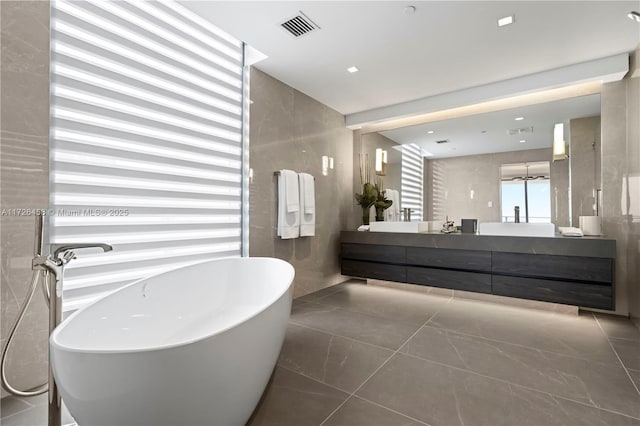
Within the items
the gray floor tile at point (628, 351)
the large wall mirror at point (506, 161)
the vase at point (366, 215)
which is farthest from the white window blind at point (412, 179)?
the gray floor tile at point (628, 351)

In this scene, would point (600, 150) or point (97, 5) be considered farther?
point (600, 150)

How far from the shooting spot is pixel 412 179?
4.33 m

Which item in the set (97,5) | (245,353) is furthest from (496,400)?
(97,5)

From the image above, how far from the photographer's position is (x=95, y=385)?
95 centimetres

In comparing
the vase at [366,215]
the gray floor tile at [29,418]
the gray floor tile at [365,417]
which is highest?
the vase at [366,215]

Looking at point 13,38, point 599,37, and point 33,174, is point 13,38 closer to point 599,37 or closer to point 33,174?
point 33,174

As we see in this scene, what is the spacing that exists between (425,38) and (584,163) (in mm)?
2117

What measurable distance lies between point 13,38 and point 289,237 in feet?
8.09

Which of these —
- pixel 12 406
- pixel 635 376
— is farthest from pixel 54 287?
pixel 635 376

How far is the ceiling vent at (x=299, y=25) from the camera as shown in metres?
2.40

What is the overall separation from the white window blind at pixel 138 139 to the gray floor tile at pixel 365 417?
1.68 m

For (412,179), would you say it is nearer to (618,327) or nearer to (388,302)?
(388,302)

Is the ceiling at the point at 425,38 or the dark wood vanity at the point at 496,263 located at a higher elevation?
the ceiling at the point at 425,38

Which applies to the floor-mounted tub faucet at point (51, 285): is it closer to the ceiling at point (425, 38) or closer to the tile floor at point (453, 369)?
the tile floor at point (453, 369)
